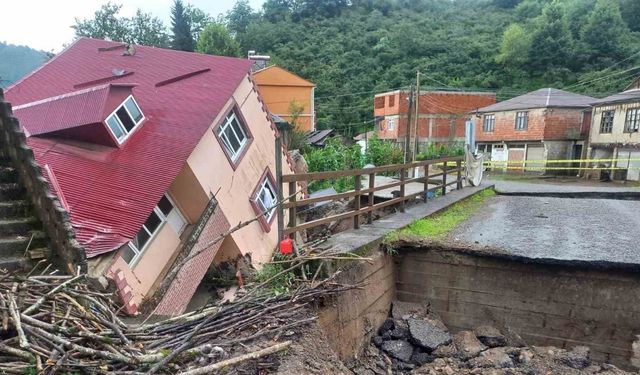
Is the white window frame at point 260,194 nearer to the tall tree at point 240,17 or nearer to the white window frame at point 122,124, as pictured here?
the white window frame at point 122,124

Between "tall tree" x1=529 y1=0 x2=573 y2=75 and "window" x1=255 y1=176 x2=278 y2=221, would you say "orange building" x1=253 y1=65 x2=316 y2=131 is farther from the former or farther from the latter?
"tall tree" x1=529 y1=0 x2=573 y2=75

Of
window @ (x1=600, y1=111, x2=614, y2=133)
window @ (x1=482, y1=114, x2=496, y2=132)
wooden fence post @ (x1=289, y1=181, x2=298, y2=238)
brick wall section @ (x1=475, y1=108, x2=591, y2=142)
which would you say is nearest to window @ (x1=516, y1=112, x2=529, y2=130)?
brick wall section @ (x1=475, y1=108, x2=591, y2=142)

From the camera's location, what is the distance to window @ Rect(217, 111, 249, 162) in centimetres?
1023

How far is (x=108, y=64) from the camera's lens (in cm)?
1225

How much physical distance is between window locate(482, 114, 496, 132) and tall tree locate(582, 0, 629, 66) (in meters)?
22.4

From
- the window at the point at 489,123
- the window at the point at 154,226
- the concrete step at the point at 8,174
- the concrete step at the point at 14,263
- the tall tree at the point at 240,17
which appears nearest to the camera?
the concrete step at the point at 14,263

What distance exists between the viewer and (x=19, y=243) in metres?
4.19

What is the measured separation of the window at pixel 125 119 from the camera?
28.6 ft

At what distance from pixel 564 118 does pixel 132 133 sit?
27908 millimetres

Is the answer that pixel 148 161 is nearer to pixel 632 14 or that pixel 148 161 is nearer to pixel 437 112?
pixel 437 112

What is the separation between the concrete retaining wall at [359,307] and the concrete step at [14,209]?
3713 mm

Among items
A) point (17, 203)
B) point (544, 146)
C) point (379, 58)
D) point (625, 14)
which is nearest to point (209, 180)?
point (17, 203)

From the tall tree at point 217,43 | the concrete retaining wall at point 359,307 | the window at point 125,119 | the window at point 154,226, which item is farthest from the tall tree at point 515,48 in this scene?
the concrete retaining wall at point 359,307

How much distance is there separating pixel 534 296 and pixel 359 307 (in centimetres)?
231
